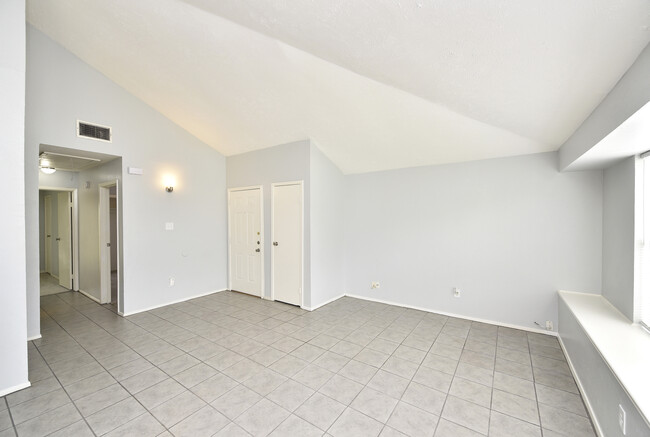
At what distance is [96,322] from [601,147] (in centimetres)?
595

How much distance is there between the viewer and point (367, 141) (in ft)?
12.3

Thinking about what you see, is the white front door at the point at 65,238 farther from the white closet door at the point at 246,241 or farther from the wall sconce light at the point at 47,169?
the white closet door at the point at 246,241

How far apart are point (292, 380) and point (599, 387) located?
2276 millimetres

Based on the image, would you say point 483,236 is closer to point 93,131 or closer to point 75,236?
point 93,131

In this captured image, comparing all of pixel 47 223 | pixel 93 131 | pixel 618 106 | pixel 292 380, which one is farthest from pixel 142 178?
pixel 618 106

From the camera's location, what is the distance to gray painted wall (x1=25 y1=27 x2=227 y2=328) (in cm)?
322

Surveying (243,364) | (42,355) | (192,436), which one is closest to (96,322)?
(42,355)

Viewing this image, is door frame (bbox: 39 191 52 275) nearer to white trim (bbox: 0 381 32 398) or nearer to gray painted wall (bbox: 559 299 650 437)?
white trim (bbox: 0 381 32 398)

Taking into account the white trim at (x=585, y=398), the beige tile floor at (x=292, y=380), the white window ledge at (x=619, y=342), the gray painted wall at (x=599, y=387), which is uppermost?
the white window ledge at (x=619, y=342)

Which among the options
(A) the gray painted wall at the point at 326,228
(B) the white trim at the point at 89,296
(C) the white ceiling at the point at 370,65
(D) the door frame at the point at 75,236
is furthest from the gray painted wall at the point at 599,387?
(D) the door frame at the point at 75,236

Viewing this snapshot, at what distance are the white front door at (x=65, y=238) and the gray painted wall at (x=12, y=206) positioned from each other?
3.86m

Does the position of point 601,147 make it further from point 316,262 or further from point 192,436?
point 192,436

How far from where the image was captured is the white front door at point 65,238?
533cm

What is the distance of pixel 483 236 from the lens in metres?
3.65
